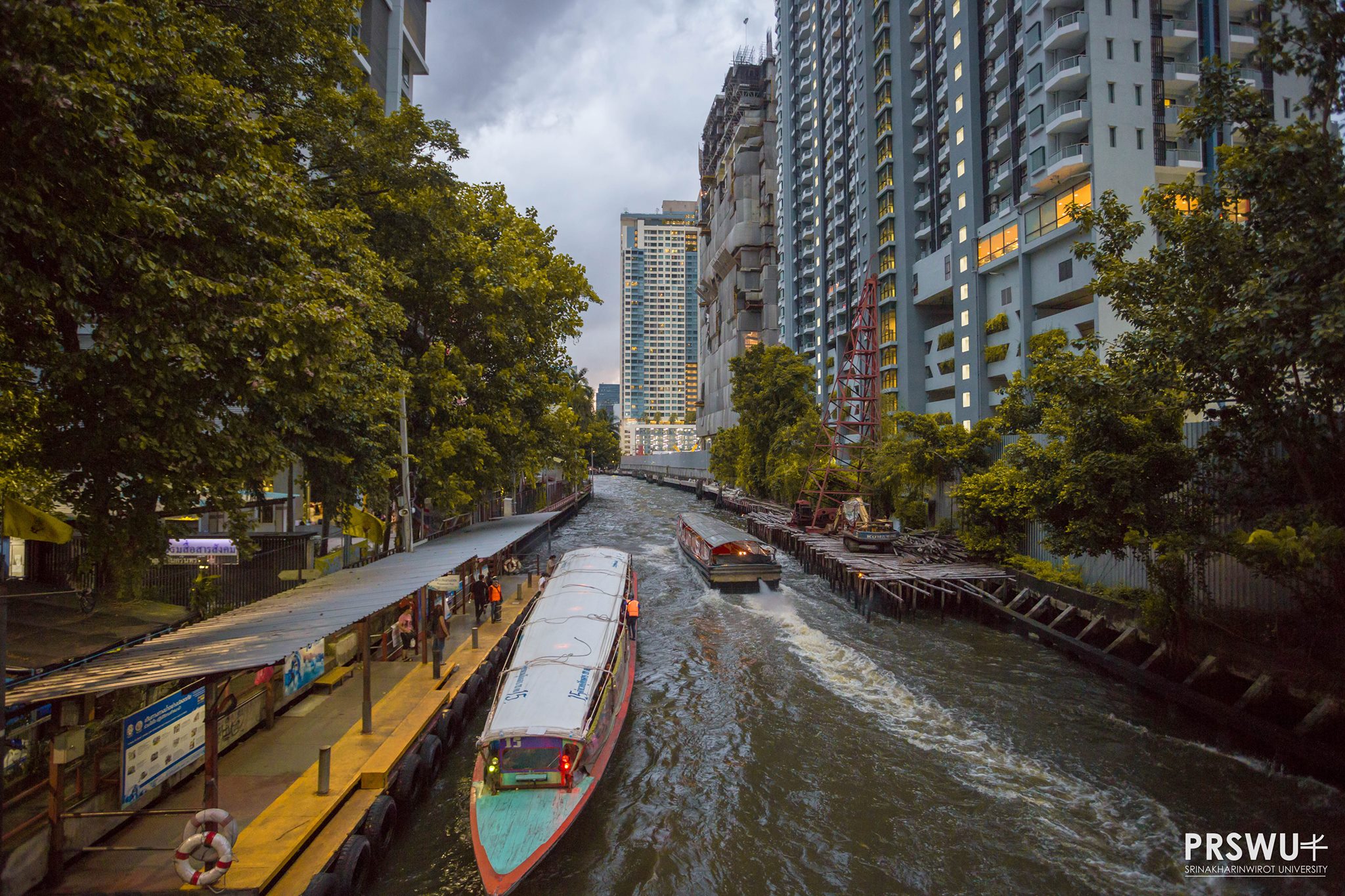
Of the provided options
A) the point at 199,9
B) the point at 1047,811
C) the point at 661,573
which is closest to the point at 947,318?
the point at 661,573

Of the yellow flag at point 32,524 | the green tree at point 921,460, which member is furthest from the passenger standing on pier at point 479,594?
the green tree at point 921,460

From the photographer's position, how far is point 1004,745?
49.8 feet

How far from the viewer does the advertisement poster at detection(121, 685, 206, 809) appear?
8.72 m

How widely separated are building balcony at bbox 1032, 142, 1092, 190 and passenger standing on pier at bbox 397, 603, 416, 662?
37.8 metres

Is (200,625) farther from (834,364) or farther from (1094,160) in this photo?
(834,364)

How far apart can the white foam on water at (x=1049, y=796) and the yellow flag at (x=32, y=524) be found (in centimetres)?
1473

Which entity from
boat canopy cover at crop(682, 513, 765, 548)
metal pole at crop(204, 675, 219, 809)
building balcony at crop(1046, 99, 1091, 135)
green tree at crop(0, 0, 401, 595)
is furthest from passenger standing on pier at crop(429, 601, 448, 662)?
building balcony at crop(1046, 99, 1091, 135)

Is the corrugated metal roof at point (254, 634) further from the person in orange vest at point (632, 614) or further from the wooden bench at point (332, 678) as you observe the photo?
the person in orange vest at point (632, 614)

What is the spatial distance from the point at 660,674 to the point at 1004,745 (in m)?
9.33

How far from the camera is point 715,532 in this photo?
115ft

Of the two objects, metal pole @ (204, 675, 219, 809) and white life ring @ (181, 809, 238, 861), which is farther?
metal pole @ (204, 675, 219, 809)

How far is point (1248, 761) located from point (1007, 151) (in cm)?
3943

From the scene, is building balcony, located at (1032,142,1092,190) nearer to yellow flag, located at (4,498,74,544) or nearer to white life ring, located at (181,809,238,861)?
yellow flag, located at (4,498,74,544)

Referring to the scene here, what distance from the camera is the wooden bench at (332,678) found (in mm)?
15102
